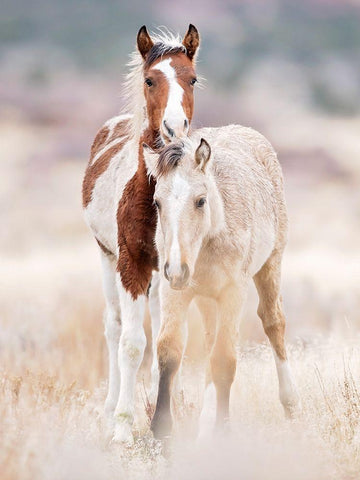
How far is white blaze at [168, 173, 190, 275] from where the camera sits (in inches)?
211

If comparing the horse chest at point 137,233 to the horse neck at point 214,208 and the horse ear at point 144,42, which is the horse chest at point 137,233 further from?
the horse neck at point 214,208

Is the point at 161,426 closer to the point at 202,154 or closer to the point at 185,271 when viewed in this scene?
the point at 185,271

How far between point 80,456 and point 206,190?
6.58ft

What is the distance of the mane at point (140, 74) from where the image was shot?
7234mm

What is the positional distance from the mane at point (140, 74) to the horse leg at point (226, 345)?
197 cm

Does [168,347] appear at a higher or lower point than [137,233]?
lower

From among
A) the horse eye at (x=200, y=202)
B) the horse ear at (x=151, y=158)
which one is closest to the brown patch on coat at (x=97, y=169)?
the horse ear at (x=151, y=158)

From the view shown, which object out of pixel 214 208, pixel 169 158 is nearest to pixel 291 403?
pixel 214 208

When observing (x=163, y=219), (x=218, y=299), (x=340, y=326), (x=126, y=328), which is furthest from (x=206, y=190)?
(x=340, y=326)

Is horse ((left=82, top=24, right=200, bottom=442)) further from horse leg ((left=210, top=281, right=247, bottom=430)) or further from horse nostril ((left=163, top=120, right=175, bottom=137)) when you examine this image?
horse leg ((left=210, top=281, right=247, bottom=430))

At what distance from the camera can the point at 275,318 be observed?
790 centimetres

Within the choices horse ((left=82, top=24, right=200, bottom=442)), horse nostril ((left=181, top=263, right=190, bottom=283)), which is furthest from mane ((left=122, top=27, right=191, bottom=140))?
horse nostril ((left=181, top=263, right=190, bottom=283))

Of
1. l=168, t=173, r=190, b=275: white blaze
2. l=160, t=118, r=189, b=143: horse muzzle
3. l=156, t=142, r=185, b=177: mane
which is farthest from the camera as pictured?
l=160, t=118, r=189, b=143: horse muzzle

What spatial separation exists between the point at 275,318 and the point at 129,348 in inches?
57.9
